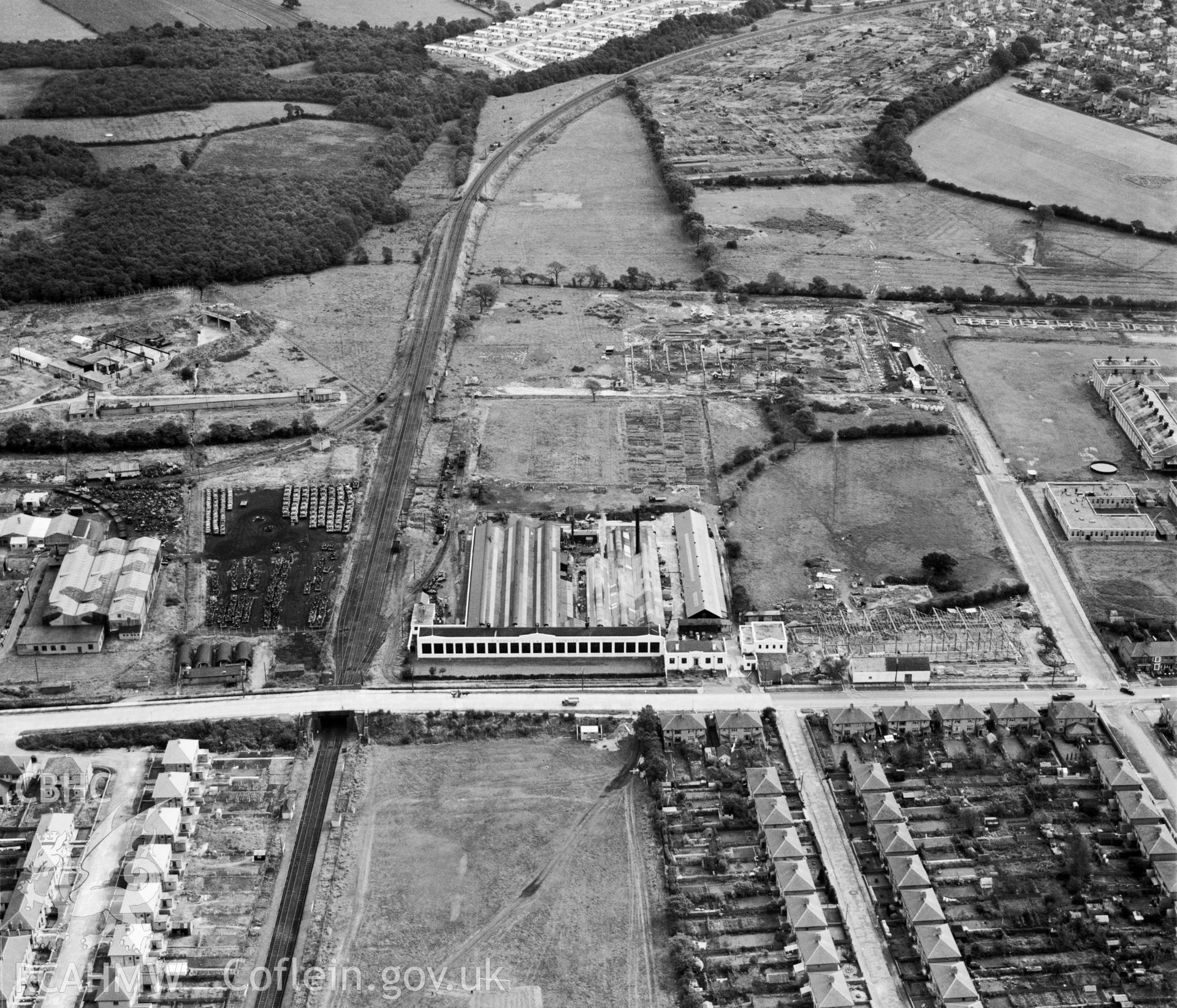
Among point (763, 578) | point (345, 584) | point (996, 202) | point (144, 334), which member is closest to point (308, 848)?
point (345, 584)

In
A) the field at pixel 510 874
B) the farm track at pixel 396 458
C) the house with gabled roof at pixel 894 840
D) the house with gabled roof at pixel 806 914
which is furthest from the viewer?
the farm track at pixel 396 458

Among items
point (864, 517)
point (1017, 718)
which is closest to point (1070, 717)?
point (1017, 718)

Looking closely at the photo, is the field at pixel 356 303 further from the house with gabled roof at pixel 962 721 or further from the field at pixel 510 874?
the house with gabled roof at pixel 962 721

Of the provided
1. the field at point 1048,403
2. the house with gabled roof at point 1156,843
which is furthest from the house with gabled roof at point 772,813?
the field at point 1048,403

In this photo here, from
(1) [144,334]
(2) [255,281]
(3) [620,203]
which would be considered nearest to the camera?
(1) [144,334]

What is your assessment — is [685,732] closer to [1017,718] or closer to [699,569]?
[699,569]

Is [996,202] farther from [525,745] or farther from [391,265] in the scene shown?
[525,745]
